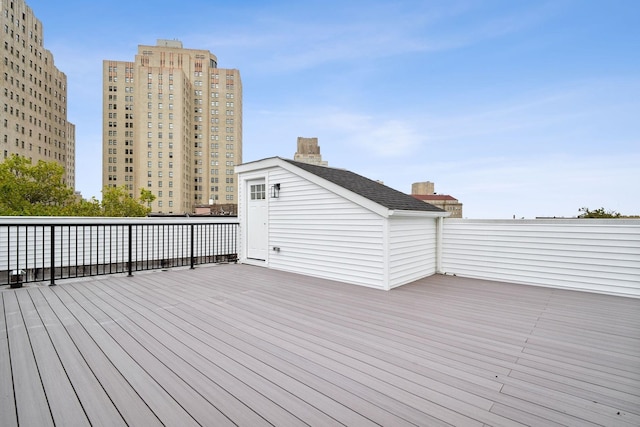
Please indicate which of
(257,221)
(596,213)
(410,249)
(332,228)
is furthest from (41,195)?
(596,213)

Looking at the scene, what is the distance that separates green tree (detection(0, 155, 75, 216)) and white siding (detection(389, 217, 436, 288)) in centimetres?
2060

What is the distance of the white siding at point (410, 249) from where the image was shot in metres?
4.55

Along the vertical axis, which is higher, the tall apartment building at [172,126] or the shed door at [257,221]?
the tall apartment building at [172,126]

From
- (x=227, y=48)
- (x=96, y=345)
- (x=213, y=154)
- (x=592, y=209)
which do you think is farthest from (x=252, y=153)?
(x=96, y=345)

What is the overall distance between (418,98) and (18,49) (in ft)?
192

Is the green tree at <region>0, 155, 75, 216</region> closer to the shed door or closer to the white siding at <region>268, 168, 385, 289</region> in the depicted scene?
the shed door

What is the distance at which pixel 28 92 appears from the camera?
143 ft

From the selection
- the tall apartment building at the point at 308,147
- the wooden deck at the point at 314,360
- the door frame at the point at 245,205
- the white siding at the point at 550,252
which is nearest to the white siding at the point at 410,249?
the white siding at the point at 550,252

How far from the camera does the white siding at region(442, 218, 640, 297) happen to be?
4145mm

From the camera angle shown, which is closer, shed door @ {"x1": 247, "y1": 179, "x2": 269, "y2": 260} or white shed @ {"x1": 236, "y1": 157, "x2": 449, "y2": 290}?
white shed @ {"x1": 236, "y1": 157, "x2": 449, "y2": 290}

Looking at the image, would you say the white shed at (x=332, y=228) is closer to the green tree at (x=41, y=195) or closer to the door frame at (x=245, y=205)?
the door frame at (x=245, y=205)

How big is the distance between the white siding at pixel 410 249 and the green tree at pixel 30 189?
67.6 ft

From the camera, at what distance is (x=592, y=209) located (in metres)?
10.7

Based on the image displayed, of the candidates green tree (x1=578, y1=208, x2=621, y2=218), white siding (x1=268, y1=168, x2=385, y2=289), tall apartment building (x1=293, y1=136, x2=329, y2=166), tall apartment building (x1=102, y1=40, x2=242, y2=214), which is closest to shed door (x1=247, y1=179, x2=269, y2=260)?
white siding (x1=268, y1=168, x2=385, y2=289)
